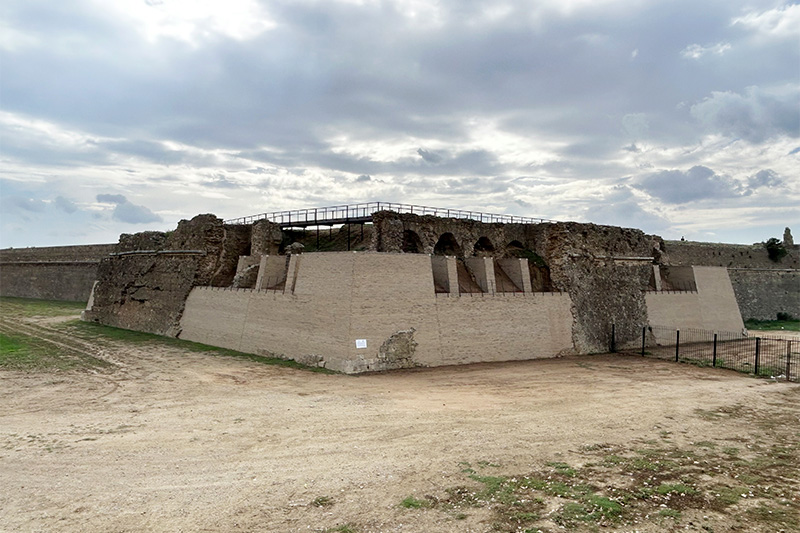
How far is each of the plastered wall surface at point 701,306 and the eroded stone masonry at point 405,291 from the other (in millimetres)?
75

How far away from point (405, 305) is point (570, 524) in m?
10.9

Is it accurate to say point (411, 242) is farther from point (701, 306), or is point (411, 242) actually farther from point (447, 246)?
point (701, 306)

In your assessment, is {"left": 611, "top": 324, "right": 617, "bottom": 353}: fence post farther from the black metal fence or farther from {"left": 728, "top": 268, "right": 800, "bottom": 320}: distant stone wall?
{"left": 728, "top": 268, "right": 800, "bottom": 320}: distant stone wall

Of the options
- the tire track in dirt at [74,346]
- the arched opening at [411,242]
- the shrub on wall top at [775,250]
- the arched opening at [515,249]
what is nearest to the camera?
the tire track in dirt at [74,346]

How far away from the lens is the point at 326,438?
9320mm

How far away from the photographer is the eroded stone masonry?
A: 1623cm

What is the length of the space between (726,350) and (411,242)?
626 inches

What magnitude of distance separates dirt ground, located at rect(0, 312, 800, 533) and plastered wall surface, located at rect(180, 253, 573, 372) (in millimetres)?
954

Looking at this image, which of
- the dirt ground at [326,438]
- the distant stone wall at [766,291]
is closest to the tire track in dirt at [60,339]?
the dirt ground at [326,438]

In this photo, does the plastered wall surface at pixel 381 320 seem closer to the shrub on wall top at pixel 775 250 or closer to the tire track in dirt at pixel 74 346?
the tire track in dirt at pixel 74 346

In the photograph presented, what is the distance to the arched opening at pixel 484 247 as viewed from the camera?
1048 inches

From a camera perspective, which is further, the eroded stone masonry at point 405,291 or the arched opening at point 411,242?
the arched opening at point 411,242

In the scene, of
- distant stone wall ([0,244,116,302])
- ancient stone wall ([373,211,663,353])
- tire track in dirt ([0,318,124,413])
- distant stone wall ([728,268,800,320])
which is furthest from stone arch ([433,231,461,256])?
distant stone wall ([0,244,116,302])

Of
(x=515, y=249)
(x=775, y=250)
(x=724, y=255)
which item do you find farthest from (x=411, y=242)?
(x=775, y=250)
